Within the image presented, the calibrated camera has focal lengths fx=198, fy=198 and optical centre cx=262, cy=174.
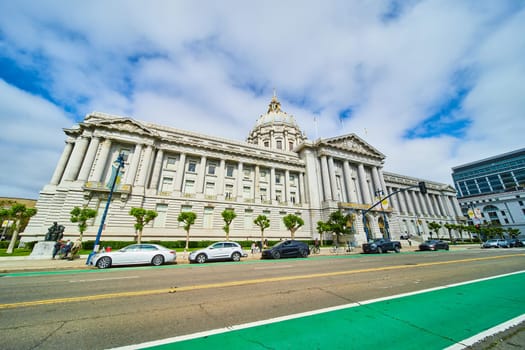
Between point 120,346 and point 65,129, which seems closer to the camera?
point 120,346

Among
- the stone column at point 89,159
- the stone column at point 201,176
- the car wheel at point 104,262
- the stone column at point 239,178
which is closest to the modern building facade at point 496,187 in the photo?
the stone column at point 239,178

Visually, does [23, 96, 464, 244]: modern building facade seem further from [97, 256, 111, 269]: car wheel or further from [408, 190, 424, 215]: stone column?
[97, 256, 111, 269]: car wheel

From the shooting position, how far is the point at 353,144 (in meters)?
46.3

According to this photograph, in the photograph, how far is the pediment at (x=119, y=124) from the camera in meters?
31.0

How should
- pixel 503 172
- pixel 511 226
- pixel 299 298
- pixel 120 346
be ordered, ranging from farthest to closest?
pixel 503 172, pixel 511 226, pixel 299 298, pixel 120 346

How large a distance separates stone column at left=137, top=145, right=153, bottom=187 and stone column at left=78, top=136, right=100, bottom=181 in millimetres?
6610

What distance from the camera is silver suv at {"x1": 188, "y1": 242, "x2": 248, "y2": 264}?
49.0 ft

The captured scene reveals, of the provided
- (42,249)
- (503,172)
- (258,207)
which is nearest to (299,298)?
(42,249)

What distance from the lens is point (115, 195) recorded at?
27531 mm

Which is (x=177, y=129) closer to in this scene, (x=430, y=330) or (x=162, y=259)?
(x=162, y=259)

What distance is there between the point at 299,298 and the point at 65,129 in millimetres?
45559

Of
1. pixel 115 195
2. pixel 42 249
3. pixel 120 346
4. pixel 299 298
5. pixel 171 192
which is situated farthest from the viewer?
pixel 171 192

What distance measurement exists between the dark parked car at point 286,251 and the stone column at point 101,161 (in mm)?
27426

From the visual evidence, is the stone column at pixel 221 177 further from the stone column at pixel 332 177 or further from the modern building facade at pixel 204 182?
the stone column at pixel 332 177
